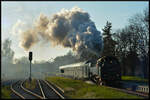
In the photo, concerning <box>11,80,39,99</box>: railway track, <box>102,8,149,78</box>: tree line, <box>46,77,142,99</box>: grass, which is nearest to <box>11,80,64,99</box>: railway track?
<box>11,80,39,99</box>: railway track

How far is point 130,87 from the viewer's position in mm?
27812

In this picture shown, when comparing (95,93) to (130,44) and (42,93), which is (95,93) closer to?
(42,93)

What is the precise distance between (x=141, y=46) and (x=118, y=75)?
1224 inches

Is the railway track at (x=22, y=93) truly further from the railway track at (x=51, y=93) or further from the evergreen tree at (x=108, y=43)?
the evergreen tree at (x=108, y=43)

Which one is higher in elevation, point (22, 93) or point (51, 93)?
point (51, 93)

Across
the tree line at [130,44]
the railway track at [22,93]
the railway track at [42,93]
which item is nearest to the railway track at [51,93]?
the railway track at [42,93]

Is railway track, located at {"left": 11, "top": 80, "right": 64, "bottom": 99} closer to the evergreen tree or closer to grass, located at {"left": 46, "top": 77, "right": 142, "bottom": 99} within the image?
grass, located at {"left": 46, "top": 77, "right": 142, "bottom": 99}

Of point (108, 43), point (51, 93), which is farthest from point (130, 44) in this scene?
point (51, 93)

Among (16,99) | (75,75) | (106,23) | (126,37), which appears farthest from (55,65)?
(16,99)

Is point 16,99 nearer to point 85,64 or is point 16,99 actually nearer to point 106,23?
point 85,64

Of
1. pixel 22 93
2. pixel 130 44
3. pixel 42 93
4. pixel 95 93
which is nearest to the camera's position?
pixel 95 93

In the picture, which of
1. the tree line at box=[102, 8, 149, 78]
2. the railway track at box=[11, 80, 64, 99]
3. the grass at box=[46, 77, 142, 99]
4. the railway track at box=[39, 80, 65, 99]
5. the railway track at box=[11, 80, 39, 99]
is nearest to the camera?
the grass at box=[46, 77, 142, 99]

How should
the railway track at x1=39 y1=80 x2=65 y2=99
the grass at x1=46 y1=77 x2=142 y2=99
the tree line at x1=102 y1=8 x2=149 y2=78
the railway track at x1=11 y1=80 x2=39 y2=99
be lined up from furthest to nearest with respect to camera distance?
the tree line at x1=102 y1=8 x2=149 y2=78
the railway track at x1=11 y1=80 x2=39 y2=99
the railway track at x1=39 y1=80 x2=65 y2=99
the grass at x1=46 y1=77 x2=142 y2=99

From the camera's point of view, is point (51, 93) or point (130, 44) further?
point (130, 44)
